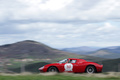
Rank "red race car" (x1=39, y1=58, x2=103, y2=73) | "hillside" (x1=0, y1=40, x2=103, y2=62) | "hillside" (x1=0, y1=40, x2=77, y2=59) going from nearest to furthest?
"red race car" (x1=39, y1=58, x2=103, y2=73) → "hillside" (x1=0, y1=40, x2=103, y2=62) → "hillside" (x1=0, y1=40, x2=77, y2=59)

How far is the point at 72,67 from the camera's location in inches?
521

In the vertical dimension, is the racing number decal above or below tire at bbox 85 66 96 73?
above

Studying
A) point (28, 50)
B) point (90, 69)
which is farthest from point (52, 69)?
point (28, 50)

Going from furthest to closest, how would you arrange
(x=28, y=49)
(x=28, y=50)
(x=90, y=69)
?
(x=28, y=49)
(x=28, y=50)
(x=90, y=69)

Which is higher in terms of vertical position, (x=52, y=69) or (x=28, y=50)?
(x=28, y=50)

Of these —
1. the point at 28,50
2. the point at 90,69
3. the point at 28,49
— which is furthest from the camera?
the point at 28,49

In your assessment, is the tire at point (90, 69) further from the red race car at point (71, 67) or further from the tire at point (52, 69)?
the tire at point (52, 69)

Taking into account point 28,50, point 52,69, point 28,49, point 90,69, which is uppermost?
point 28,49

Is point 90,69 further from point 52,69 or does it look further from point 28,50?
point 28,50

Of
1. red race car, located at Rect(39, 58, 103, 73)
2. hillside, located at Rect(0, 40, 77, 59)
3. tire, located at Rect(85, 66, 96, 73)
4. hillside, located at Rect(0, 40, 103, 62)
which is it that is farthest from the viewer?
hillside, located at Rect(0, 40, 77, 59)

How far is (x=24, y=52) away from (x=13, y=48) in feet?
38.4

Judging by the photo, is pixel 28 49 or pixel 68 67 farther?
pixel 28 49

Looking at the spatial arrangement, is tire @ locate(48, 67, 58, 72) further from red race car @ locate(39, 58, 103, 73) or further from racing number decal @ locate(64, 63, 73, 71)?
racing number decal @ locate(64, 63, 73, 71)

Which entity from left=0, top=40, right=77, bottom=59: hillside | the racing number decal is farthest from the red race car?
left=0, top=40, right=77, bottom=59: hillside
